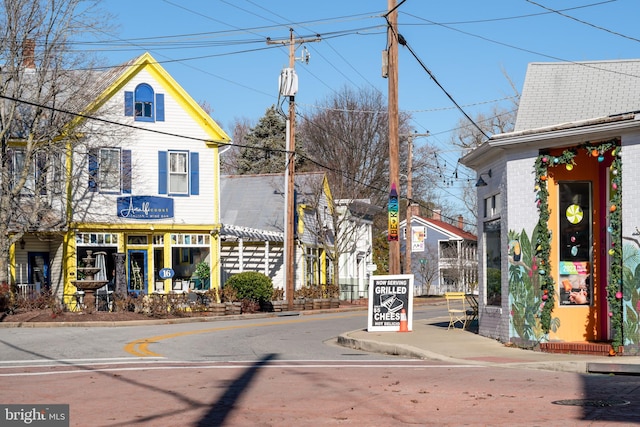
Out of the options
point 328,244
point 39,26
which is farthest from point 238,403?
point 328,244

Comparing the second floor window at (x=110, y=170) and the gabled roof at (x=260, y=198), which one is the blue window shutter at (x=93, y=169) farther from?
the gabled roof at (x=260, y=198)

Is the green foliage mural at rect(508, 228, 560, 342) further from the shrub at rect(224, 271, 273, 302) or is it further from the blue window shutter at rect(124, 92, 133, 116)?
the blue window shutter at rect(124, 92, 133, 116)

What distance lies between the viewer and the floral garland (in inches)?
635

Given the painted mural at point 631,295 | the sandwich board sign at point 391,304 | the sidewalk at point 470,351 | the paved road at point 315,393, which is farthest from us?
the sandwich board sign at point 391,304

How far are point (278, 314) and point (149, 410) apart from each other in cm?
2509

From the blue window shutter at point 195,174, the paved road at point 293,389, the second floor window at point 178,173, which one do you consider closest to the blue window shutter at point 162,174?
the second floor window at point 178,173

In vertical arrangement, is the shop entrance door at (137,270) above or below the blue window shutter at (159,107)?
below

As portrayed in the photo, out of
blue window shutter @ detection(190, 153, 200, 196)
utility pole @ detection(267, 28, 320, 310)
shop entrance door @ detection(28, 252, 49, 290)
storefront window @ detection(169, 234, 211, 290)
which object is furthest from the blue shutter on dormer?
utility pole @ detection(267, 28, 320, 310)

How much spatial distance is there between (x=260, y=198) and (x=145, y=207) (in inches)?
485

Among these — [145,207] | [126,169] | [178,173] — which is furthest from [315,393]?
[178,173]

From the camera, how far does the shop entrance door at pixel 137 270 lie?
116 ft

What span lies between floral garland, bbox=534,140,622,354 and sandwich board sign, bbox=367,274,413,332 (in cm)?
488

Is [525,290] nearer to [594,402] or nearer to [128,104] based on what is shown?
[594,402]

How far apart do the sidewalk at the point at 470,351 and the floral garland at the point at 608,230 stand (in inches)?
34.3
